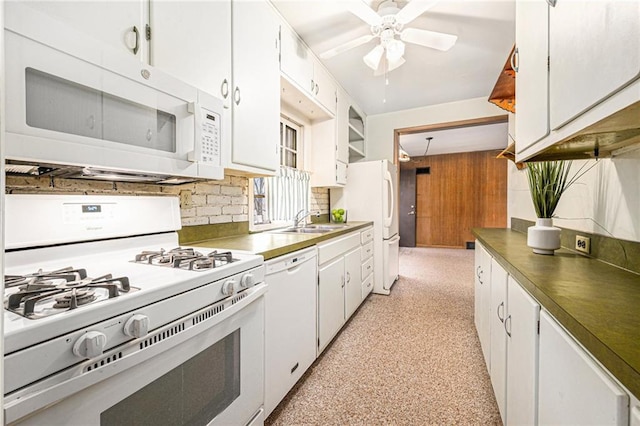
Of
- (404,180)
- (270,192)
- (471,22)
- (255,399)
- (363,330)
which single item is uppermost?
(471,22)

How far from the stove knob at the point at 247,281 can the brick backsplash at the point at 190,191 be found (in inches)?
27.5

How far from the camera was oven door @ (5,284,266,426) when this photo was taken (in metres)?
0.63

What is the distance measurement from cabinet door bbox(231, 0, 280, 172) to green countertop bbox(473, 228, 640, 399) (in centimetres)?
150

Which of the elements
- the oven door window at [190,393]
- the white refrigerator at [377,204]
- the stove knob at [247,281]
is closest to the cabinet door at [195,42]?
the stove knob at [247,281]

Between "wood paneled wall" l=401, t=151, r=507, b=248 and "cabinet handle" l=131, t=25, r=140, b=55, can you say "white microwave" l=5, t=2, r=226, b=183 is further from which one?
"wood paneled wall" l=401, t=151, r=507, b=248

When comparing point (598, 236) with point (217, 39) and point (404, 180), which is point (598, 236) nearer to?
point (217, 39)

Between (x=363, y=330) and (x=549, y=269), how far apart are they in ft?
5.50

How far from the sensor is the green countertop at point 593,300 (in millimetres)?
506

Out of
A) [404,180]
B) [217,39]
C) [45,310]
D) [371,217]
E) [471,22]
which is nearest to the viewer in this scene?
[45,310]

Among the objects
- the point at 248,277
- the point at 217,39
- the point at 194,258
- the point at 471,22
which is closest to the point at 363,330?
the point at 248,277

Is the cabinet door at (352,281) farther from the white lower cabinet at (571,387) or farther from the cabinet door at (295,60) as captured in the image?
the white lower cabinet at (571,387)

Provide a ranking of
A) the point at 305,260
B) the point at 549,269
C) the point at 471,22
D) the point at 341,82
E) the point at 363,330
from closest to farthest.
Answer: the point at 549,269 → the point at 305,260 → the point at 471,22 → the point at 363,330 → the point at 341,82

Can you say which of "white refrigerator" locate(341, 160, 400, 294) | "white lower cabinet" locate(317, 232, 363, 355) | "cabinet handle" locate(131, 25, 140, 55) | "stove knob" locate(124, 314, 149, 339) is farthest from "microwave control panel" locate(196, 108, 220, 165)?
"white refrigerator" locate(341, 160, 400, 294)

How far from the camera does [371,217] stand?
11.7ft
